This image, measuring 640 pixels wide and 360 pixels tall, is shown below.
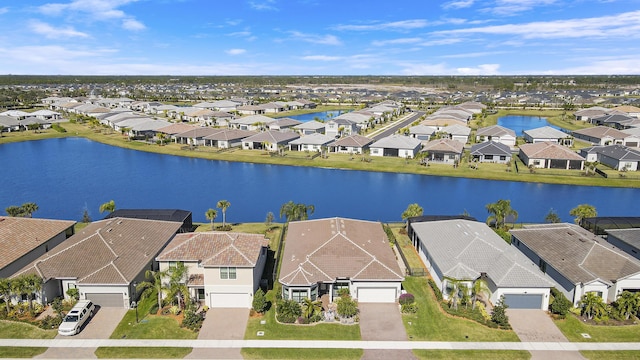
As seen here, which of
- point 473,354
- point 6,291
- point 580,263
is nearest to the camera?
point 473,354

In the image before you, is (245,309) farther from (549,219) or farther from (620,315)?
(549,219)

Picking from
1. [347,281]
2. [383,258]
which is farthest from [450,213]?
[347,281]

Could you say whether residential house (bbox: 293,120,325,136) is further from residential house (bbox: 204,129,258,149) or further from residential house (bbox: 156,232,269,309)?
residential house (bbox: 156,232,269,309)

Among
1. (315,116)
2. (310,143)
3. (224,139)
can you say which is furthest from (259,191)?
(315,116)

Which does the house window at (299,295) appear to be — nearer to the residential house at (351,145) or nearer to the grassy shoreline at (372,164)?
the grassy shoreline at (372,164)

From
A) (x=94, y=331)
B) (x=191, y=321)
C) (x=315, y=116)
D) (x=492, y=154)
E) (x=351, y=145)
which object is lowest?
(x=94, y=331)

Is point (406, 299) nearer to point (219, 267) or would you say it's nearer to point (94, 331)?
point (219, 267)
